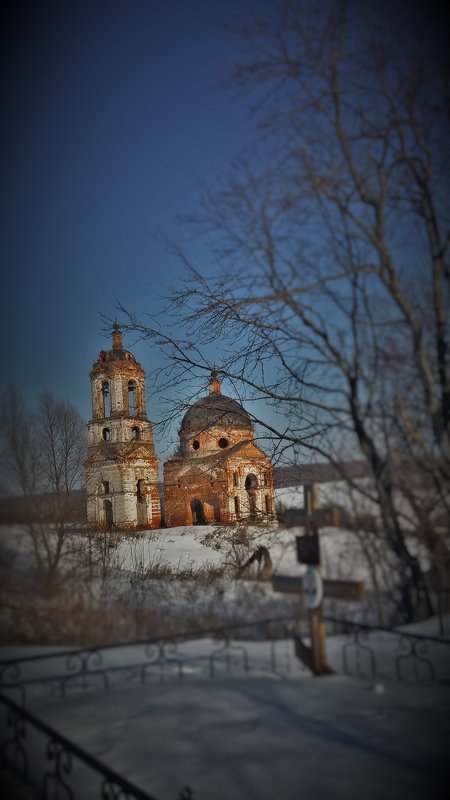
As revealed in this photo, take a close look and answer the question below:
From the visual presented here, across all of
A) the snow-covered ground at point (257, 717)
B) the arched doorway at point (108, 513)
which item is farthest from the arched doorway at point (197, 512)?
the snow-covered ground at point (257, 717)

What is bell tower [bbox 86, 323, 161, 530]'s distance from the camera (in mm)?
4340

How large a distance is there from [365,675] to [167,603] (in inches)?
55.9

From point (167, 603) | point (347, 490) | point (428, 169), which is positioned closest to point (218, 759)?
point (347, 490)

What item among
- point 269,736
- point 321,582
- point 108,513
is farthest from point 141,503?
point 269,736

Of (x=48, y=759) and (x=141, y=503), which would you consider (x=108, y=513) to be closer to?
(x=141, y=503)

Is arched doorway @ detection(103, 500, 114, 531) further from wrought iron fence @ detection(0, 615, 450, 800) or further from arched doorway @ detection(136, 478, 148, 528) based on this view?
wrought iron fence @ detection(0, 615, 450, 800)

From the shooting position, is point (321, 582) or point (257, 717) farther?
point (321, 582)

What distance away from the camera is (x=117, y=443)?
4449mm

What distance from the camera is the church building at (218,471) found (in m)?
5.23

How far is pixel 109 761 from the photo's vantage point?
207cm

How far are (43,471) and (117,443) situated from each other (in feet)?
3.90

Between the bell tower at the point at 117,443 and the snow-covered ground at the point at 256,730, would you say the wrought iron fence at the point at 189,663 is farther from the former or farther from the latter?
the bell tower at the point at 117,443

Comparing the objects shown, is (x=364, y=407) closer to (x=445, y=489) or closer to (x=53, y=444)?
(x=445, y=489)

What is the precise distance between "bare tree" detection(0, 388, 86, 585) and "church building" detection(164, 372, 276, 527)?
1327mm
